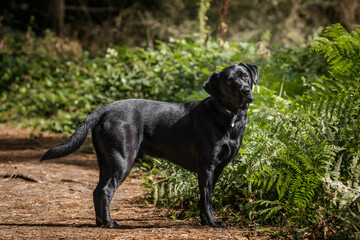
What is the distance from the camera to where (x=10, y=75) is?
11219 mm

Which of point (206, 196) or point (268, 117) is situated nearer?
point (206, 196)

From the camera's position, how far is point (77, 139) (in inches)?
144

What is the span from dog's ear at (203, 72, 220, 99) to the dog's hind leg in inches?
31.9

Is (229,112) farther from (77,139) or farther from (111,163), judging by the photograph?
(77,139)

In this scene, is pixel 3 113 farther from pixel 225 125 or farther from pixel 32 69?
pixel 225 125

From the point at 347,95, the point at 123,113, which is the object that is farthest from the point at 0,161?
the point at 347,95

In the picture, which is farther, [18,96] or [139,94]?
[18,96]

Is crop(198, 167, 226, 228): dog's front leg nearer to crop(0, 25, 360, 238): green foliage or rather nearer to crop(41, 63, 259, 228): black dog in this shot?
crop(41, 63, 259, 228): black dog

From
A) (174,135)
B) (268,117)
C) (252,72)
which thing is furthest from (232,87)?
(268,117)

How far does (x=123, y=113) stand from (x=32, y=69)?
8.76 meters

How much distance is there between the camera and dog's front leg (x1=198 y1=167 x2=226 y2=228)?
11.9 feet

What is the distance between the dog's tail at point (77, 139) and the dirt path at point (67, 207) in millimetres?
630

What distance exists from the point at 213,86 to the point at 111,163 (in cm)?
117

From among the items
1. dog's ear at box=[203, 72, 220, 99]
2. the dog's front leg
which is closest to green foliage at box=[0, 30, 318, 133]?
dog's ear at box=[203, 72, 220, 99]
